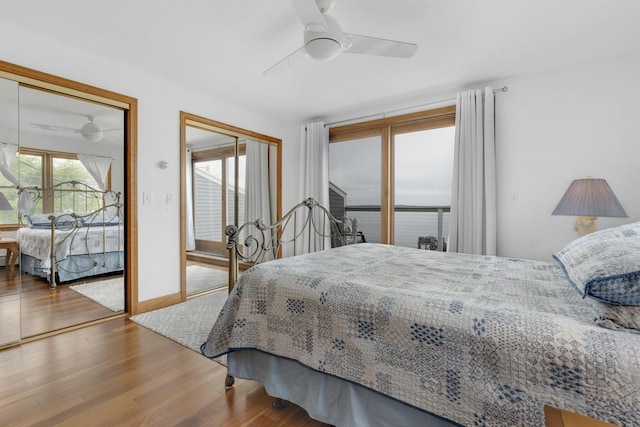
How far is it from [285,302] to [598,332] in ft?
3.73

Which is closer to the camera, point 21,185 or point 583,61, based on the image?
point 21,185

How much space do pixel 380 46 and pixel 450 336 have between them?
1866 mm

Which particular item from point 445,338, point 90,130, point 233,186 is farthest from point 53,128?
point 445,338

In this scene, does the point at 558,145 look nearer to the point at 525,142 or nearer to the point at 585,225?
the point at 525,142

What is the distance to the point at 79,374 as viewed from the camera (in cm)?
189

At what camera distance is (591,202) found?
2.38 meters

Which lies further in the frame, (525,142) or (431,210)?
(431,210)

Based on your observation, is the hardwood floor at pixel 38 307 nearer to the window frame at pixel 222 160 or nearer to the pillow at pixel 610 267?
the window frame at pixel 222 160

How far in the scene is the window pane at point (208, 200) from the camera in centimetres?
370

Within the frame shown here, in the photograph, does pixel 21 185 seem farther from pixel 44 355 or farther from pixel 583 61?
pixel 583 61

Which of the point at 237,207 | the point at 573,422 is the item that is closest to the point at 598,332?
the point at 573,422

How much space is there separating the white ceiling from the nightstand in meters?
1.62

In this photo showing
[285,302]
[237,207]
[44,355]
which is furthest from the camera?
[237,207]

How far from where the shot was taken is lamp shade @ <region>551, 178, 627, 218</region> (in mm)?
2312
